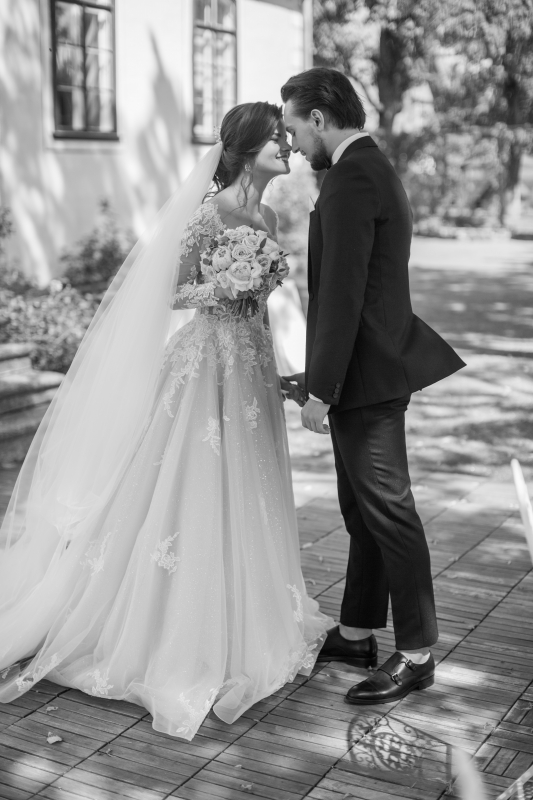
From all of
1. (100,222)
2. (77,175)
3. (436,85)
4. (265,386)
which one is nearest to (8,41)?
(77,175)

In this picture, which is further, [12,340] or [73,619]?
[12,340]

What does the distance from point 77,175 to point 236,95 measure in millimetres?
3791

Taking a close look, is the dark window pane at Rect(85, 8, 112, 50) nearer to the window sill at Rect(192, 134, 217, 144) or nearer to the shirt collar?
the window sill at Rect(192, 134, 217, 144)

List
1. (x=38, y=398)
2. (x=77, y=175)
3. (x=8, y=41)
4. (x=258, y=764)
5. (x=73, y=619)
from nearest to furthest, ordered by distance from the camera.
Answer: (x=258, y=764) < (x=73, y=619) < (x=38, y=398) < (x=8, y=41) < (x=77, y=175)

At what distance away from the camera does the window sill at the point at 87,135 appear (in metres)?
9.62

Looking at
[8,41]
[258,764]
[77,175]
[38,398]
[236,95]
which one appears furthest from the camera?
[236,95]

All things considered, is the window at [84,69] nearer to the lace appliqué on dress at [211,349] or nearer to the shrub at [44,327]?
the shrub at [44,327]

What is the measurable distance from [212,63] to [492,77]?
53.5 feet

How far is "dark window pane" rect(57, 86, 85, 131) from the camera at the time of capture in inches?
385

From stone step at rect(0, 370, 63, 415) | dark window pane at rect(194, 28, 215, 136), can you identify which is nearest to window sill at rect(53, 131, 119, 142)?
dark window pane at rect(194, 28, 215, 136)

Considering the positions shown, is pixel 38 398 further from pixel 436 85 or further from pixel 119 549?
pixel 436 85

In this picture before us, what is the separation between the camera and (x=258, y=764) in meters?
2.96

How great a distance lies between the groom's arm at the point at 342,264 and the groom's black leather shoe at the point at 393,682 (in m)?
1.04

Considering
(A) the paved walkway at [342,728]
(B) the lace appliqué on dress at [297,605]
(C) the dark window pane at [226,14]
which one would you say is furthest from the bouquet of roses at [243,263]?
(C) the dark window pane at [226,14]
